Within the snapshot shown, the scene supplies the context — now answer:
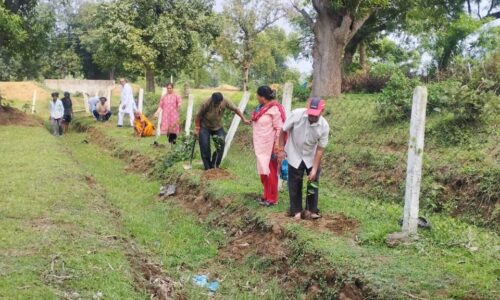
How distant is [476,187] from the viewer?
785 centimetres

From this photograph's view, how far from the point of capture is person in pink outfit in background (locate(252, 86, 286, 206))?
768 cm

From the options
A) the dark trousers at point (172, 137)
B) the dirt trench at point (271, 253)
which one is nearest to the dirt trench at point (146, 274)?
the dirt trench at point (271, 253)

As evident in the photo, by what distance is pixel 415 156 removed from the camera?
18.9 feet

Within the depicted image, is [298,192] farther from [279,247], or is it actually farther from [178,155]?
[178,155]

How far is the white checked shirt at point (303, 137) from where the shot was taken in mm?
6602

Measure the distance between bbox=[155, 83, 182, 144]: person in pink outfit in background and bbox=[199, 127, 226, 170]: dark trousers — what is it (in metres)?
3.84

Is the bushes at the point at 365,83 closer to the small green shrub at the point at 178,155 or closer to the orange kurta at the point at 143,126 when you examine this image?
the orange kurta at the point at 143,126

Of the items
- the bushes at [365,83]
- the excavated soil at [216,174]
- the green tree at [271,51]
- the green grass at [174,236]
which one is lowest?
the green grass at [174,236]

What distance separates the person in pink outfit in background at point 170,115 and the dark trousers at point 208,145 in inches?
151

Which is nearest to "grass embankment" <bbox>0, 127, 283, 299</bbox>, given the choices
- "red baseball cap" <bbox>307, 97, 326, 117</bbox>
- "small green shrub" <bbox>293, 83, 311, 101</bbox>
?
"red baseball cap" <bbox>307, 97, 326, 117</bbox>

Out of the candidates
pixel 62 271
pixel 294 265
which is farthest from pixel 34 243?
pixel 294 265

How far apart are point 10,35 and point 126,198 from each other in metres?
12.1

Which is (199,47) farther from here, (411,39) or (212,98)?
(212,98)

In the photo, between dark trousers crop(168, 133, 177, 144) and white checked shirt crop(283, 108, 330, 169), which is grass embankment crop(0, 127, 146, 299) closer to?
white checked shirt crop(283, 108, 330, 169)
